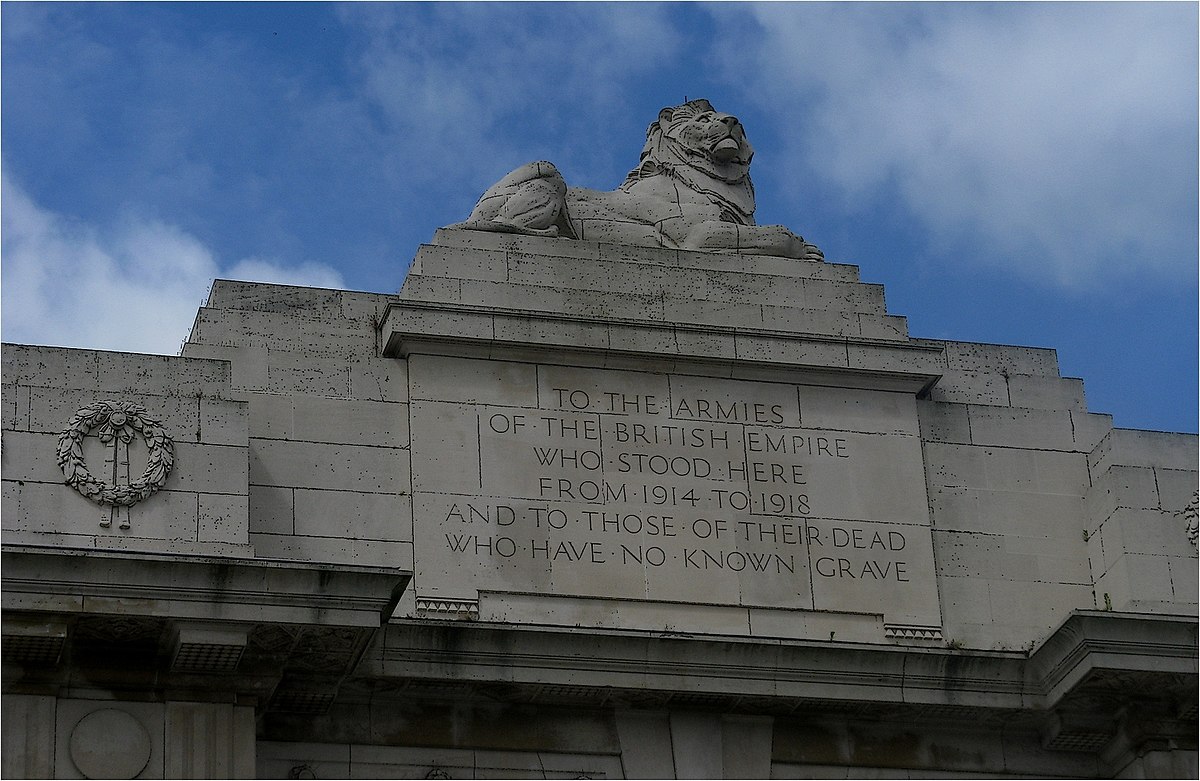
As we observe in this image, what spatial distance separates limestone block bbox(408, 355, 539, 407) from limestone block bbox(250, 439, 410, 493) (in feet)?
2.52

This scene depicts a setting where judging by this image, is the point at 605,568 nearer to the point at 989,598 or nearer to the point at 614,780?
the point at 614,780

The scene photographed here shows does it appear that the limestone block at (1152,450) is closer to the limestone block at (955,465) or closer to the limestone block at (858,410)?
the limestone block at (955,465)

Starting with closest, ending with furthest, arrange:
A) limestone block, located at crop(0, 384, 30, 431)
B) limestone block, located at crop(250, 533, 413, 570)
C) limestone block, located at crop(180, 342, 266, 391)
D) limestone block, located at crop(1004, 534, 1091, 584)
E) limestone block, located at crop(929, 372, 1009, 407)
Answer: limestone block, located at crop(0, 384, 30, 431) → limestone block, located at crop(250, 533, 413, 570) → limestone block, located at crop(180, 342, 266, 391) → limestone block, located at crop(1004, 534, 1091, 584) → limestone block, located at crop(929, 372, 1009, 407)

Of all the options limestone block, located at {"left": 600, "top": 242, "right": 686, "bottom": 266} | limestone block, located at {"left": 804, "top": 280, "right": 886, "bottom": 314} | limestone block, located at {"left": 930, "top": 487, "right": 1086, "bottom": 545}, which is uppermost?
limestone block, located at {"left": 600, "top": 242, "right": 686, "bottom": 266}

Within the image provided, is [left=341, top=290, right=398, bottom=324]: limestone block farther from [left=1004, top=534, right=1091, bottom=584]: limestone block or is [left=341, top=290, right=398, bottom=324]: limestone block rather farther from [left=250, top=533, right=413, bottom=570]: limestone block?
[left=1004, top=534, right=1091, bottom=584]: limestone block

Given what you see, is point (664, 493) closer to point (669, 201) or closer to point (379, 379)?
point (379, 379)

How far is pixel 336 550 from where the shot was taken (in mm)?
23891

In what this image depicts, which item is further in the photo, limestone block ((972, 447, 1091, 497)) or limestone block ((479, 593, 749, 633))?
limestone block ((972, 447, 1091, 497))

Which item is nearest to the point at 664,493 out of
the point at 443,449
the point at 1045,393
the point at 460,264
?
the point at 443,449

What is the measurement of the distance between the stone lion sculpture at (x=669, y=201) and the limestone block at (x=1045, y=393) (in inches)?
93.8

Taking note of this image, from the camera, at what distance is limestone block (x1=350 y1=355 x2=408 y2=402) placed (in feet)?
81.7

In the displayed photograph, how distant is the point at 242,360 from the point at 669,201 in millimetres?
5148

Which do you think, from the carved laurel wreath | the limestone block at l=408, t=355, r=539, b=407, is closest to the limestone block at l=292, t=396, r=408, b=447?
Result: the limestone block at l=408, t=355, r=539, b=407

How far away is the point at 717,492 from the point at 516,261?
3033 millimetres
